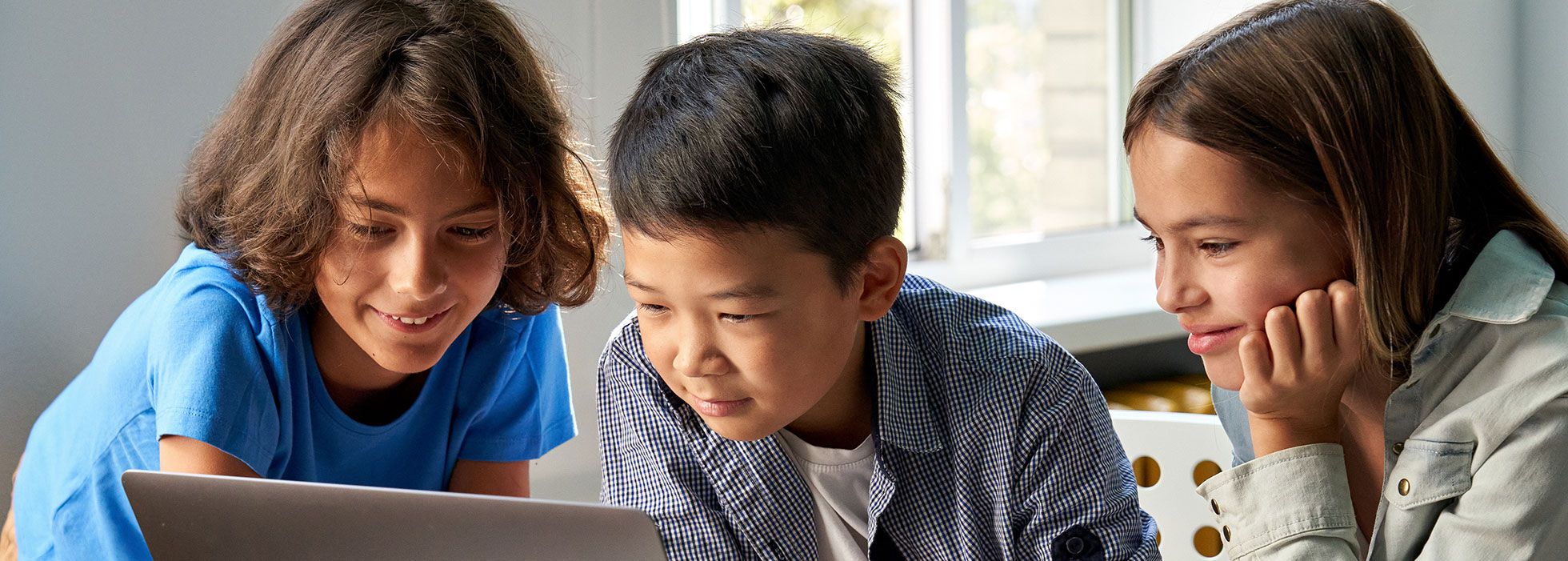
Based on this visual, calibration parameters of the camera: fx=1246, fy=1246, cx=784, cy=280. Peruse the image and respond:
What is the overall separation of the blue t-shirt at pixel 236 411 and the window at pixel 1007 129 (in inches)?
34.4

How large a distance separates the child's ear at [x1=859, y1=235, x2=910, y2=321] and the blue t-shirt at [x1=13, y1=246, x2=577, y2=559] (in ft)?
1.35

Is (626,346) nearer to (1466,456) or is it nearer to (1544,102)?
(1466,456)

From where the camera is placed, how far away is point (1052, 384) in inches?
39.0

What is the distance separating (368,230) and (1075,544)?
24.0 inches

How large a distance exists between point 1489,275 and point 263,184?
96 cm

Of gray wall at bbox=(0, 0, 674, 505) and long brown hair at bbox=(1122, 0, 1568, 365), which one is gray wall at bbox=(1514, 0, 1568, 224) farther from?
gray wall at bbox=(0, 0, 674, 505)

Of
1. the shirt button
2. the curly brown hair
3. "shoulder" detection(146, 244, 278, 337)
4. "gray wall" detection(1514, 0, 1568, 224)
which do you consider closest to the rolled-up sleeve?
the shirt button

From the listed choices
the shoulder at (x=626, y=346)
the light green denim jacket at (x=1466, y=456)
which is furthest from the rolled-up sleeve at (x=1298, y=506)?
the shoulder at (x=626, y=346)

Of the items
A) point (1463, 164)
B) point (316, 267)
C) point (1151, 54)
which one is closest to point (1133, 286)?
point (1151, 54)

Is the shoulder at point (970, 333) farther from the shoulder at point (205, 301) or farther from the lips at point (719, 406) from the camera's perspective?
the shoulder at point (205, 301)

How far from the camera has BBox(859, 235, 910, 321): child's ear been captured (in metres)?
0.95

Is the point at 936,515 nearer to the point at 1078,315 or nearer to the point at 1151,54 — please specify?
the point at 1078,315

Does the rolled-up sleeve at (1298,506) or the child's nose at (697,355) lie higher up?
the child's nose at (697,355)

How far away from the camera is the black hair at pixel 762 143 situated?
2.81 ft
